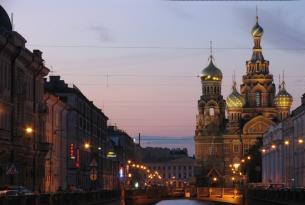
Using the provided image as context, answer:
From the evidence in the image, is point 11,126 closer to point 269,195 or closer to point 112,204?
point 112,204

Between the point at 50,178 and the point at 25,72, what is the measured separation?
18242mm

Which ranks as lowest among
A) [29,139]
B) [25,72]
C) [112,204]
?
[112,204]

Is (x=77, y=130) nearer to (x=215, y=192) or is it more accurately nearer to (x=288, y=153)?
(x=215, y=192)

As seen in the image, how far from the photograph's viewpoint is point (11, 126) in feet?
224

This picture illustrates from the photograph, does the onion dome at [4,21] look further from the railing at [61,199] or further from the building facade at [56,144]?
the building facade at [56,144]

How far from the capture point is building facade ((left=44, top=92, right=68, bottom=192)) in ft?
294

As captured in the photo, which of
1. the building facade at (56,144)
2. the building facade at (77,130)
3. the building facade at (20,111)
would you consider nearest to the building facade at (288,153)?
the building facade at (77,130)

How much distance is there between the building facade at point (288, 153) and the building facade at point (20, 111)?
108ft

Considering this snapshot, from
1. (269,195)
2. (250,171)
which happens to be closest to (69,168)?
(269,195)

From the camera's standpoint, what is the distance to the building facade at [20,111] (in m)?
65.6

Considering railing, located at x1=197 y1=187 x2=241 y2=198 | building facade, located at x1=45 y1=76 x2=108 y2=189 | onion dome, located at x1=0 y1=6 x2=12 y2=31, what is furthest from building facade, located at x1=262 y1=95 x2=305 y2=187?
onion dome, located at x1=0 y1=6 x2=12 y2=31

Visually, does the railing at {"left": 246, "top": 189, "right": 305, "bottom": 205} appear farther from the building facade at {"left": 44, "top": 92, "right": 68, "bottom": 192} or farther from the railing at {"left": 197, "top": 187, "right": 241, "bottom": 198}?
the railing at {"left": 197, "top": 187, "right": 241, "bottom": 198}

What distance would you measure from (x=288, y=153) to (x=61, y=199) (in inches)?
3384

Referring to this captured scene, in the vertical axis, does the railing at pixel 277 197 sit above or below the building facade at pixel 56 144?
below
